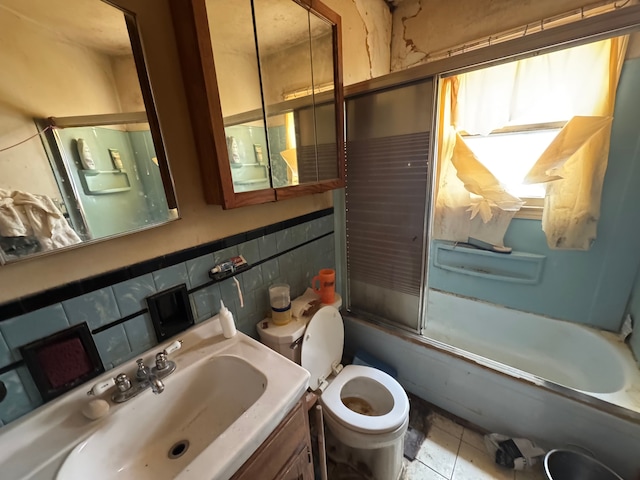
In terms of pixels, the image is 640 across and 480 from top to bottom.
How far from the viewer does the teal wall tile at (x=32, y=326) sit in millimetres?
586

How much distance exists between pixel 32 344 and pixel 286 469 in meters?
0.74

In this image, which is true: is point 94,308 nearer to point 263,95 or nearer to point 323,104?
point 263,95

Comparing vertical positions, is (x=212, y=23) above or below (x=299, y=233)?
above

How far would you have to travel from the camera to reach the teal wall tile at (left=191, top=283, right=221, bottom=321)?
94 centimetres

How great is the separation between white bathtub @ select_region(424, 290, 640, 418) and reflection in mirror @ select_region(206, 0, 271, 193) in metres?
1.41

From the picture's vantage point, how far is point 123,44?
2.25ft

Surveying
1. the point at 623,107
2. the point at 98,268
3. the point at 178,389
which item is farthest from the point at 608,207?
the point at 98,268

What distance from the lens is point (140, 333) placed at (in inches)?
31.9

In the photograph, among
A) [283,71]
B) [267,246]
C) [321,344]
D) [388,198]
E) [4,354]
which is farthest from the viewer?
[388,198]

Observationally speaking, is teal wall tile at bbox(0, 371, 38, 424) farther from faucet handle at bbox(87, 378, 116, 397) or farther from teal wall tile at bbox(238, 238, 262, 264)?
teal wall tile at bbox(238, 238, 262, 264)

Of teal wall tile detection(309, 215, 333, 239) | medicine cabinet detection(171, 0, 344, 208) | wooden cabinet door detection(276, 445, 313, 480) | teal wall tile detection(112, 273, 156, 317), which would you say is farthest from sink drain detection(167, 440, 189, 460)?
teal wall tile detection(309, 215, 333, 239)

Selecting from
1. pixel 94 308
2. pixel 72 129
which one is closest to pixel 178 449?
pixel 94 308

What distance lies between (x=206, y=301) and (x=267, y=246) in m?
0.34

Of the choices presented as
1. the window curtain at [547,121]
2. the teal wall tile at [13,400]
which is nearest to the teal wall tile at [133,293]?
the teal wall tile at [13,400]
